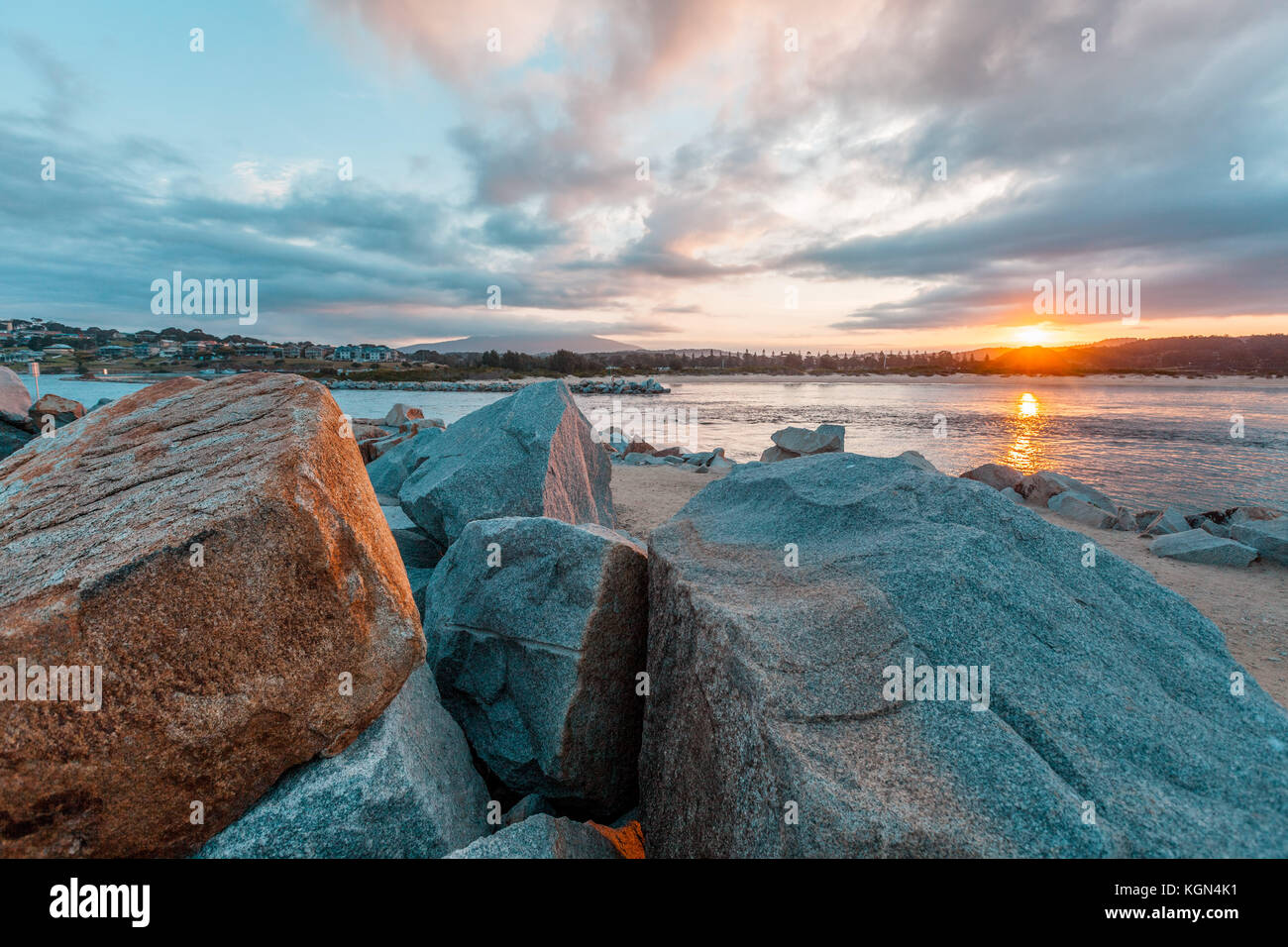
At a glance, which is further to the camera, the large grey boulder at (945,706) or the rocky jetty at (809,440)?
the rocky jetty at (809,440)

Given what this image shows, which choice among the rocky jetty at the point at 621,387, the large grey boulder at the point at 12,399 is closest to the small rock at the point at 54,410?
the large grey boulder at the point at 12,399

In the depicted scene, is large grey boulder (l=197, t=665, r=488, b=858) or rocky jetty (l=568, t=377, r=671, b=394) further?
rocky jetty (l=568, t=377, r=671, b=394)

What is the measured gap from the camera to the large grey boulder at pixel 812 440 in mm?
18969

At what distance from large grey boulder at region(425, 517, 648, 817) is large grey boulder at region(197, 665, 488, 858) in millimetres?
763

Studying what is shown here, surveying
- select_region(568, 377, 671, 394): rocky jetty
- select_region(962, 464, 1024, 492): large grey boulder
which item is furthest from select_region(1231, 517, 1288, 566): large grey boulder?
select_region(568, 377, 671, 394): rocky jetty

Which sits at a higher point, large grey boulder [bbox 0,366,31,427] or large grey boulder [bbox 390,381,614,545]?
large grey boulder [bbox 0,366,31,427]

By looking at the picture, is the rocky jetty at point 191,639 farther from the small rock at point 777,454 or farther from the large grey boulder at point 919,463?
the small rock at point 777,454

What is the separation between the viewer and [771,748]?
2.46m

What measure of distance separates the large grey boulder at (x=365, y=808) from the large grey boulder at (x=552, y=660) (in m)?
0.76

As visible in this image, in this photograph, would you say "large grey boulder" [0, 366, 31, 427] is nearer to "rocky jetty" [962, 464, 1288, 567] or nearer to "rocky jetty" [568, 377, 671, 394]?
"rocky jetty" [962, 464, 1288, 567]

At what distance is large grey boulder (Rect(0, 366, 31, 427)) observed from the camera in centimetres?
1505

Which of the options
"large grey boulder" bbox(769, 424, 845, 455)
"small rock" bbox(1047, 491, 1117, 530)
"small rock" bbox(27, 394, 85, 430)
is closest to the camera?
"small rock" bbox(1047, 491, 1117, 530)
